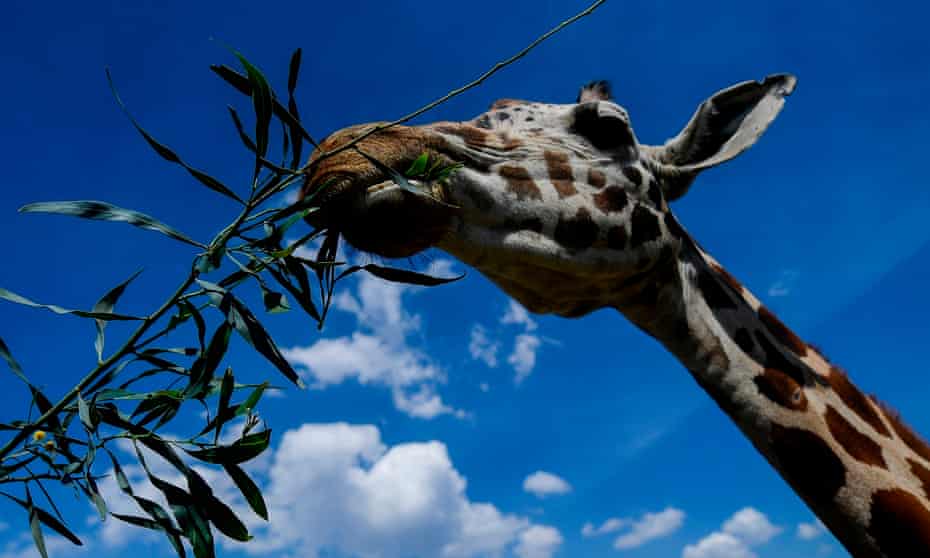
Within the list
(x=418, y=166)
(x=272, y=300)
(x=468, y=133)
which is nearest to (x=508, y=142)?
(x=468, y=133)

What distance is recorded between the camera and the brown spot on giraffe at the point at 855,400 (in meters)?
4.49

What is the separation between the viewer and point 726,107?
481 centimetres

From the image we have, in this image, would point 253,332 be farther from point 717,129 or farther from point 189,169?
point 717,129

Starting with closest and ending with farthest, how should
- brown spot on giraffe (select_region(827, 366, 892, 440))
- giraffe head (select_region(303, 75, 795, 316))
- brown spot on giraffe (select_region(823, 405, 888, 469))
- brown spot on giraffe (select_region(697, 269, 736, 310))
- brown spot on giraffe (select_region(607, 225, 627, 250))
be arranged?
1. giraffe head (select_region(303, 75, 795, 316))
2. brown spot on giraffe (select_region(823, 405, 888, 469))
3. brown spot on giraffe (select_region(607, 225, 627, 250))
4. brown spot on giraffe (select_region(827, 366, 892, 440))
5. brown spot on giraffe (select_region(697, 269, 736, 310))

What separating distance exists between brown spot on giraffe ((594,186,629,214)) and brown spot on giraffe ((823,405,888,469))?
5.42 ft

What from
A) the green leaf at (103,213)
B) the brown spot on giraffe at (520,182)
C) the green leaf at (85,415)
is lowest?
the green leaf at (85,415)

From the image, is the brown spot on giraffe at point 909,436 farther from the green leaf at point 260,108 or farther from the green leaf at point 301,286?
the green leaf at point 260,108

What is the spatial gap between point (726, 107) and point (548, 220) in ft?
5.32

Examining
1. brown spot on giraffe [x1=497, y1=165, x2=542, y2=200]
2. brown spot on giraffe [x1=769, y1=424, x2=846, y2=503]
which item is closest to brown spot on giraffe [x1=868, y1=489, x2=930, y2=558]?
brown spot on giraffe [x1=769, y1=424, x2=846, y2=503]

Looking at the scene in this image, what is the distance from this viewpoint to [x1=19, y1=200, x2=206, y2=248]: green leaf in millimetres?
1662

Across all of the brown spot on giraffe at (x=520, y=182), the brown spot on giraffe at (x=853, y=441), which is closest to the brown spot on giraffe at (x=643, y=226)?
the brown spot on giraffe at (x=520, y=182)

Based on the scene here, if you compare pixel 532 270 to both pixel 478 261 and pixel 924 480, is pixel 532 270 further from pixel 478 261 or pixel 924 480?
pixel 924 480

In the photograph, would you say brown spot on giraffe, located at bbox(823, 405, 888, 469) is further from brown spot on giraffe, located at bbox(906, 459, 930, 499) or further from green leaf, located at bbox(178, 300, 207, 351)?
green leaf, located at bbox(178, 300, 207, 351)

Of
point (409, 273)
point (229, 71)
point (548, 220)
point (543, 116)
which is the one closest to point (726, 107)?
point (543, 116)
